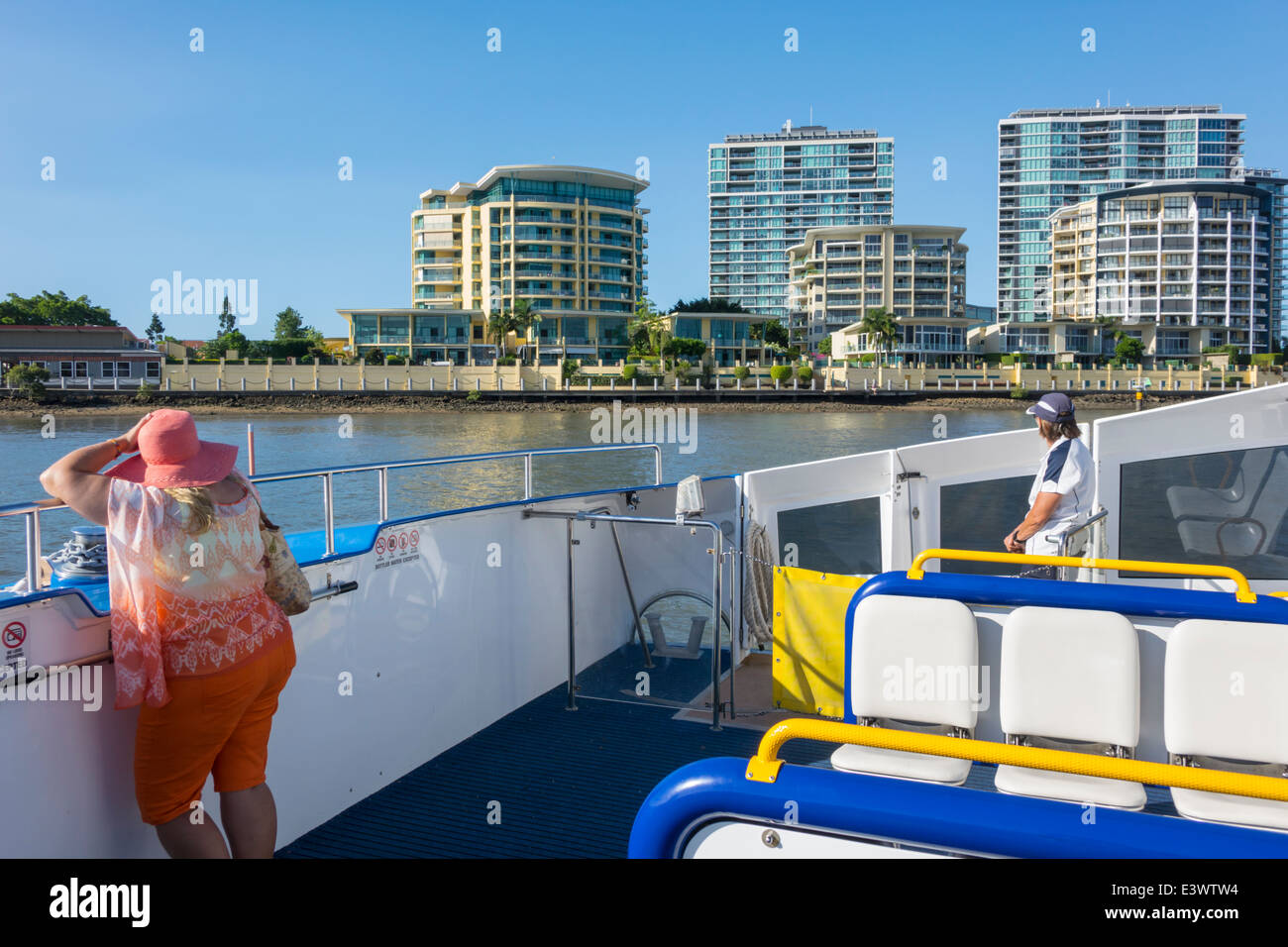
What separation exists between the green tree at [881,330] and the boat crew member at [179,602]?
105 meters

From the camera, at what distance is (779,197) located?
17575cm

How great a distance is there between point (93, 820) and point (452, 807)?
5.84ft

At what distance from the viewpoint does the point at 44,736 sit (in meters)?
3.20

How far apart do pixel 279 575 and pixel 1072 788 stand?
107 inches

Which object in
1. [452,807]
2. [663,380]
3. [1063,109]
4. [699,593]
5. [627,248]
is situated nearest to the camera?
[452,807]

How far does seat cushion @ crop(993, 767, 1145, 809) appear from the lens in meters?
3.30

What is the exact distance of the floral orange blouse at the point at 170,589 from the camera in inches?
115

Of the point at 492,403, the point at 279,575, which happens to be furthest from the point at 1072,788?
the point at 492,403

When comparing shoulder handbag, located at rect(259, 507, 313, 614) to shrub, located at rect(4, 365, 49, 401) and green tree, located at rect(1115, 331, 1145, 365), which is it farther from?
green tree, located at rect(1115, 331, 1145, 365)

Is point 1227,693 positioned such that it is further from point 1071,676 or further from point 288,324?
point 288,324

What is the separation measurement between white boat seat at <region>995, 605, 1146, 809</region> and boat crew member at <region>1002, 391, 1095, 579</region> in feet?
5.71

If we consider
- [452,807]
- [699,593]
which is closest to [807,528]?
[699,593]
